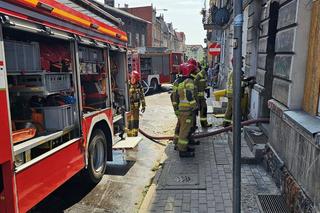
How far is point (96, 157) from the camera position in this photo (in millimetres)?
5668

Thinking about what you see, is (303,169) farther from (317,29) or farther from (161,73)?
(161,73)

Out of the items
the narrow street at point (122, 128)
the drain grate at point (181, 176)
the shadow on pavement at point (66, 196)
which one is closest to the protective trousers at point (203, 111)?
the narrow street at point (122, 128)

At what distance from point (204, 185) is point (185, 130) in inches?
61.6

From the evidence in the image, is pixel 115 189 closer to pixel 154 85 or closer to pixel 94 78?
pixel 94 78

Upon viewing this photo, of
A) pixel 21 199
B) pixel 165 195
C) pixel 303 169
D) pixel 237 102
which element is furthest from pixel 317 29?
pixel 21 199

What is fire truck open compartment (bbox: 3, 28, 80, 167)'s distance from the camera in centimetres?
361

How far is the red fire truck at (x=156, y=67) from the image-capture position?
21.8 metres

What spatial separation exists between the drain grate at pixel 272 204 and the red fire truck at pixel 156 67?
56.9 feet

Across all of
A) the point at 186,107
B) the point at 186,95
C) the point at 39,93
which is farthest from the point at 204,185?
the point at 39,93

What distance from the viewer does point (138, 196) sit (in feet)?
16.8

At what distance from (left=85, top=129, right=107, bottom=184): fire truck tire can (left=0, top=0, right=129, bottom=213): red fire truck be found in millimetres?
15

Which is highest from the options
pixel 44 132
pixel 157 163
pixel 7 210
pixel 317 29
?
pixel 317 29

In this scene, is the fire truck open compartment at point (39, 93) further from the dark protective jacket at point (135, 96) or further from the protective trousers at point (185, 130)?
the dark protective jacket at point (135, 96)

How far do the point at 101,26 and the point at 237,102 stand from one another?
3.73 metres
